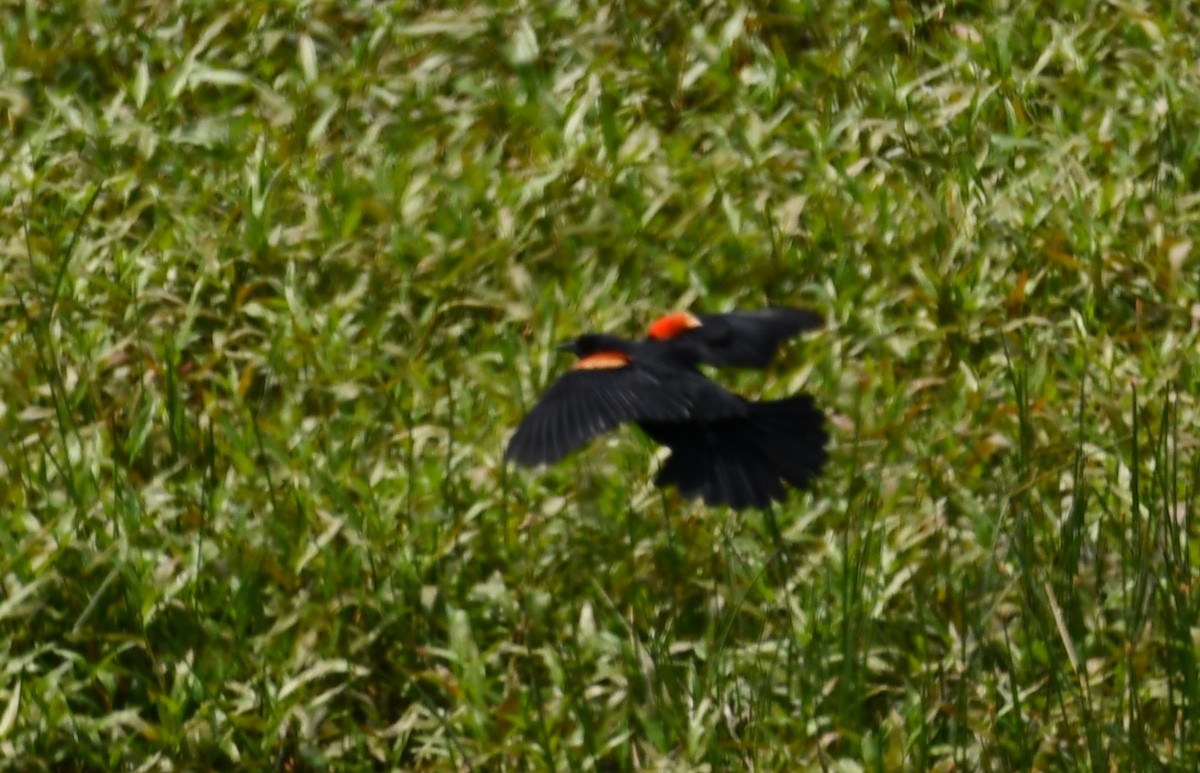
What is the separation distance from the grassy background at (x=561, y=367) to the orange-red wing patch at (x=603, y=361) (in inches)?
12.2

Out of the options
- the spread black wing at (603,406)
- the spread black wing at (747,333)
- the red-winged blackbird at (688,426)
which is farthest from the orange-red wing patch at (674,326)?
the spread black wing at (603,406)

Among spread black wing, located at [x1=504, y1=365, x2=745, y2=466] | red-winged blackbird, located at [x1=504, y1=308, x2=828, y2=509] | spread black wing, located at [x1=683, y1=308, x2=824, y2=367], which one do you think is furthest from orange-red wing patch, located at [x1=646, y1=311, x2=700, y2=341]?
spread black wing, located at [x1=504, y1=365, x2=745, y2=466]

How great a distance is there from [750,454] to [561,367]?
100 centimetres

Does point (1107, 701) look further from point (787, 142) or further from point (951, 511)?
point (787, 142)

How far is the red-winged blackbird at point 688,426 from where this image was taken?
10.6 ft

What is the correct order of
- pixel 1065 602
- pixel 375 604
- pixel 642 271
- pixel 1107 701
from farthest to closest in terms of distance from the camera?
1. pixel 642 271
2. pixel 375 604
3. pixel 1107 701
4. pixel 1065 602

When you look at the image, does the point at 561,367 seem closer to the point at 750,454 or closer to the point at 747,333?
the point at 747,333

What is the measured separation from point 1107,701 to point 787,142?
210 cm

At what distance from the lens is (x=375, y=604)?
142 inches

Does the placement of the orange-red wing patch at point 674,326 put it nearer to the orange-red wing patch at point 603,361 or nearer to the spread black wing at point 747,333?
the spread black wing at point 747,333

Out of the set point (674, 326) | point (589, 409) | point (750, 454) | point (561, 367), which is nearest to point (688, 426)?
point (750, 454)

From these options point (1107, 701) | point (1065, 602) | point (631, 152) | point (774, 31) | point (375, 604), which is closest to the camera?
point (1065, 602)

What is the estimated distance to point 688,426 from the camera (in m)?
3.41

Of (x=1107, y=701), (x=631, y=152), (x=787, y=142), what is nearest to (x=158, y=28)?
(x=631, y=152)
